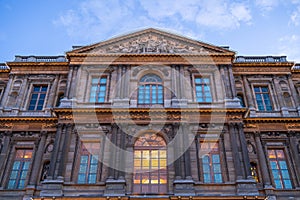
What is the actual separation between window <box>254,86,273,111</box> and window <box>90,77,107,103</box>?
10.7 meters

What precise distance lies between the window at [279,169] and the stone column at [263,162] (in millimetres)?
604

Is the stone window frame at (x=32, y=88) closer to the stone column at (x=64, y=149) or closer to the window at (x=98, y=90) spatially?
the window at (x=98, y=90)

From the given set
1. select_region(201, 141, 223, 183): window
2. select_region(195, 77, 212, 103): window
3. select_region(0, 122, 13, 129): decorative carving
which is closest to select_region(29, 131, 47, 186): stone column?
select_region(0, 122, 13, 129): decorative carving

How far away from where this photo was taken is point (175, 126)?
19422 mm

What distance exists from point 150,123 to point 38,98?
28.0 ft

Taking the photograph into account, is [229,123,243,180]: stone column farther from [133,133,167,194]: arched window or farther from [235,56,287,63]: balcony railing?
[235,56,287,63]: balcony railing

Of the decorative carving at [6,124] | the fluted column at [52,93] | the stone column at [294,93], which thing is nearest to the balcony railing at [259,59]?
the stone column at [294,93]

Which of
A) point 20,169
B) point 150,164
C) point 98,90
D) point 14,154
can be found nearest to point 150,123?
point 150,164

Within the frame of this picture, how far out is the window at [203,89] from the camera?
2135cm

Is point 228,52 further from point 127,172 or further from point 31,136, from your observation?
point 31,136

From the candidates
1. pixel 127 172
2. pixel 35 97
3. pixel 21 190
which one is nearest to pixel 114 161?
pixel 127 172

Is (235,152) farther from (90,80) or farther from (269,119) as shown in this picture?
(90,80)

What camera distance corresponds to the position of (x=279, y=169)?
779 inches

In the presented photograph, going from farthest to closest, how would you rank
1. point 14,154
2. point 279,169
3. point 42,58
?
point 42,58, point 14,154, point 279,169
